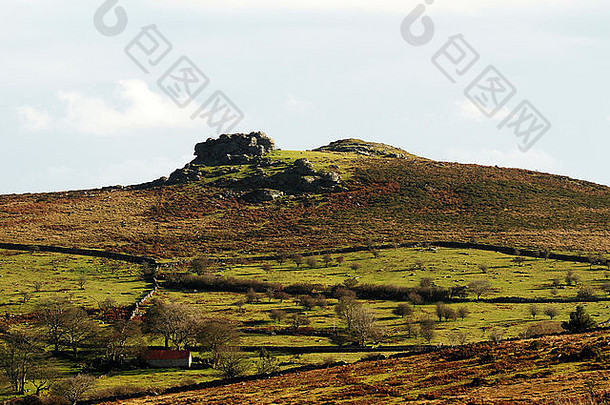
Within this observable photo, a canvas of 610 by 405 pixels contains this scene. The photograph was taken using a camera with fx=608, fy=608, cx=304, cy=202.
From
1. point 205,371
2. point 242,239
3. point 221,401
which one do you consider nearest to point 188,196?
point 242,239

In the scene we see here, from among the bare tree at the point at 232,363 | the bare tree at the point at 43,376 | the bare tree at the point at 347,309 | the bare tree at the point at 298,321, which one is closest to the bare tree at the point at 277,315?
the bare tree at the point at 298,321

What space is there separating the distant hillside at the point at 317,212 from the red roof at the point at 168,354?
66.1 meters

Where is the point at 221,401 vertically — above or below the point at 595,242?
below

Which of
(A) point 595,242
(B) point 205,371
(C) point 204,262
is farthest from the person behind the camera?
(A) point 595,242

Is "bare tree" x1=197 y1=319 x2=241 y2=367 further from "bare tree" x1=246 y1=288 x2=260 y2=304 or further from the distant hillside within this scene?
the distant hillside

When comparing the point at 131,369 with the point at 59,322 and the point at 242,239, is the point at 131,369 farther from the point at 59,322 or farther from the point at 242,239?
the point at 242,239

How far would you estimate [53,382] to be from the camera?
63.2m

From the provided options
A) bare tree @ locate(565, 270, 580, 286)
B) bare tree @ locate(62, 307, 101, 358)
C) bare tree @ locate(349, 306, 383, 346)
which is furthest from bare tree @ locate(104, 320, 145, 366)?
bare tree @ locate(565, 270, 580, 286)

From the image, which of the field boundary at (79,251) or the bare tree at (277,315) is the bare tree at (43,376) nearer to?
the bare tree at (277,315)

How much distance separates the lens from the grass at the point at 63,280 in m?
96.9

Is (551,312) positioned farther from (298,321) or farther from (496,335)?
(298,321)

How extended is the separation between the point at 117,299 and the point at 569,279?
74.9 meters

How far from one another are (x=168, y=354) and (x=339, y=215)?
97453 mm

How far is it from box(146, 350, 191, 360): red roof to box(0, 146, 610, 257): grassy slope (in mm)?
66213
